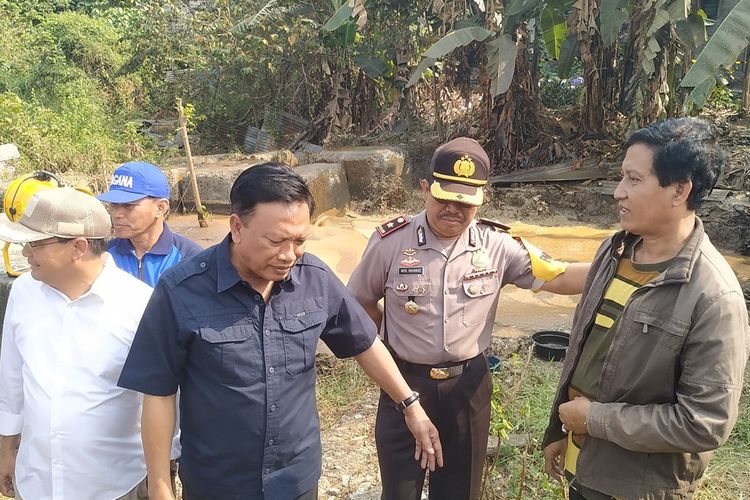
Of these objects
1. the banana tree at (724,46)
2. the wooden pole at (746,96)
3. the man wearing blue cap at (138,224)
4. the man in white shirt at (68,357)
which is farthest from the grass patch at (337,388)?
the wooden pole at (746,96)

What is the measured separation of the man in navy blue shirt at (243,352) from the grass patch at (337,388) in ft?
5.99

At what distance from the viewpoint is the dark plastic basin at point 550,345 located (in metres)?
4.17

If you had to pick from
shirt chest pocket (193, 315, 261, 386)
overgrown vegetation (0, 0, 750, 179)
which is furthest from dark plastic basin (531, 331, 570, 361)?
overgrown vegetation (0, 0, 750, 179)

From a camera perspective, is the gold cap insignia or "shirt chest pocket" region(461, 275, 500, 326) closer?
the gold cap insignia

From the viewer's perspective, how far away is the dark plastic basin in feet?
13.7

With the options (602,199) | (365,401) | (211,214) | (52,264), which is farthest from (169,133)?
(52,264)

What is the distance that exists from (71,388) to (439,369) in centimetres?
121

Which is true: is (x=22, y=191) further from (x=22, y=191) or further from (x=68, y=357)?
(x=68, y=357)

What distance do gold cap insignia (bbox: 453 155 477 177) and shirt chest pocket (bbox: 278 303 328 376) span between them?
748 mm

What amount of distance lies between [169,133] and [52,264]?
1147 cm

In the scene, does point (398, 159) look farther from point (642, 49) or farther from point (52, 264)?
point (52, 264)

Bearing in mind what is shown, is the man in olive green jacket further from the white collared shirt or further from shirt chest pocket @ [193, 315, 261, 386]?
the white collared shirt

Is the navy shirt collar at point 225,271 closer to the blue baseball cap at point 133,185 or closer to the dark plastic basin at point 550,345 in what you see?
the blue baseball cap at point 133,185

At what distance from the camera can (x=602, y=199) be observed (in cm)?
922
